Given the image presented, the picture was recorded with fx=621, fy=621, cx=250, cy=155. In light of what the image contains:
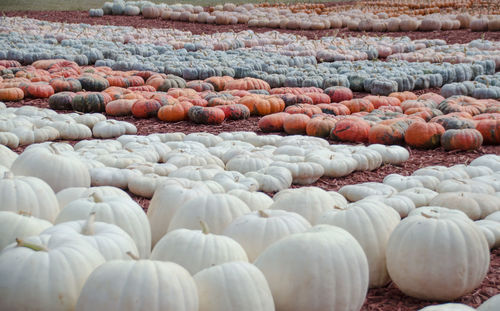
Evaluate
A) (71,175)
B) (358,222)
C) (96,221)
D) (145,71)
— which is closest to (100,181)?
(71,175)

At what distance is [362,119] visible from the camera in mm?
7023

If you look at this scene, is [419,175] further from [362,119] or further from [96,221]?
[96,221]

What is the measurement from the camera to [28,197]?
10.8 ft

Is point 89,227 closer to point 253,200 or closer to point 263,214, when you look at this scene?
point 263,214

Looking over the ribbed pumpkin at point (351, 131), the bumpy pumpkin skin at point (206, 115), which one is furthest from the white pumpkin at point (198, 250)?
the bumpy pumpkin skin at point (206, 115)

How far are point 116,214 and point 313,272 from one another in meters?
1.09

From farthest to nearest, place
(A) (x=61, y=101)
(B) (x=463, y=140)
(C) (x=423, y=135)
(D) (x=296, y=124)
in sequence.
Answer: (A) (x=61, y=101), (D) (x=296, y=124), (C) (x=423, y=135), (B) (x=463, y=140)

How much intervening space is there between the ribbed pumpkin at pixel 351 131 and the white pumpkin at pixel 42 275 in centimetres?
455

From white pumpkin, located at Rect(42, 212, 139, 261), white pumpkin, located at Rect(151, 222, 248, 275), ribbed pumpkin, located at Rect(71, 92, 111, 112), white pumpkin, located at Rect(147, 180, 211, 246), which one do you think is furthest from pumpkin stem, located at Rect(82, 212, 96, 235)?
ribbed pumpkin, located at Rect(71, 92, 111, 112)

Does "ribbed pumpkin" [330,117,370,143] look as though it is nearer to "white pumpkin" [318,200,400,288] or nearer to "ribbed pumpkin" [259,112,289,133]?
"ribbed pumpkin" [259,112,289,133]

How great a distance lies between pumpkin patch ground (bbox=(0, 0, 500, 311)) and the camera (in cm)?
248

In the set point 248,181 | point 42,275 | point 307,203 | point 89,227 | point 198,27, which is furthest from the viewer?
point 198,27

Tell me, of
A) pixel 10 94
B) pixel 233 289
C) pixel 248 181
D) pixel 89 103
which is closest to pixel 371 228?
pixel 233 289

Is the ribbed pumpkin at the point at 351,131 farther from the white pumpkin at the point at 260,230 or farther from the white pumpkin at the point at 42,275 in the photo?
the white pumpkin at the point at 42,275
